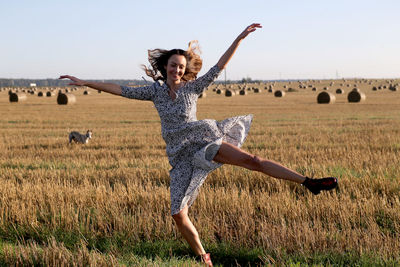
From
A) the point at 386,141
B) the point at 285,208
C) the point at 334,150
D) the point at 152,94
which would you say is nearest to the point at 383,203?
the point at 285,208

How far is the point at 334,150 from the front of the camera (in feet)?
39.7

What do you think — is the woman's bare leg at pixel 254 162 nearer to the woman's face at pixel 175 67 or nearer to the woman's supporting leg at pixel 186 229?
the woman's supporting leg at pixel 186 229

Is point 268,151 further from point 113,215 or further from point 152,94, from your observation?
point 152,94

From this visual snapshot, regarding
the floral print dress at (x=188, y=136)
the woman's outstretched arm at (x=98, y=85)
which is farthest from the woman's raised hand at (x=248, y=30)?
the woman's outstretched arm at (x=98, y=85)

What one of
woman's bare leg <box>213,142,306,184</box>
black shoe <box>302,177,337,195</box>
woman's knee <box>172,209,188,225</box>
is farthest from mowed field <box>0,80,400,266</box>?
woman's bare leg <box>213,142,306,184</box>

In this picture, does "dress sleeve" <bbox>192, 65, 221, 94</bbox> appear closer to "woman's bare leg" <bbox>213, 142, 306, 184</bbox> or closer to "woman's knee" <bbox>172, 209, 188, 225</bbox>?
"woman's bare leg" <bbox>213, 142, 306, 184</bbox>

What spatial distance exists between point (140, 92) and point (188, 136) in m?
0.74

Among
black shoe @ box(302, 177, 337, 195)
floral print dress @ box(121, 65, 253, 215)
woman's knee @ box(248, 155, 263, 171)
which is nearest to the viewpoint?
black shoe @ box(302, 177, 337, 195)

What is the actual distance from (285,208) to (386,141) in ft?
28.9

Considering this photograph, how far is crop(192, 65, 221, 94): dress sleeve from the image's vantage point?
4.66m

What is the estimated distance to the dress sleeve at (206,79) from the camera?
466cm

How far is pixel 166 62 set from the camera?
16.4 feet

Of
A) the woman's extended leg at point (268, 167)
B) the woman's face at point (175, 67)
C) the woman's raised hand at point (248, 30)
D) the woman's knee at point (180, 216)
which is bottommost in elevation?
the woman's knee at point (180, 216)

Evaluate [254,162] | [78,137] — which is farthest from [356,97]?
[254,162]
